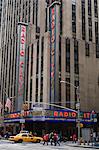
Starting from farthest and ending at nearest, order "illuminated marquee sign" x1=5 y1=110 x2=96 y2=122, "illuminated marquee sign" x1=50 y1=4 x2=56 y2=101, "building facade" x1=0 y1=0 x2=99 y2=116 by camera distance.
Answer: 1. "building facade" x1=0 y1=0 x2=99 y2=116
2. "illuminated marquee sign" x1=50 y1=4 x2=56 y2=101
3. "illuminated marquee sign" x1=5 y1=110 x2=96 y2=122

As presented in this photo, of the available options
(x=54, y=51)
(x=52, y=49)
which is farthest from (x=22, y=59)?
(x=54, y=51)

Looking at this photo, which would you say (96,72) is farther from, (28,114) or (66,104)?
(28,114)

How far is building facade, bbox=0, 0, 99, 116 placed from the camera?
61.5 meters

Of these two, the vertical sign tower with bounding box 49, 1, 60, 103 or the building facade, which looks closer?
the vertical sign tower with bounding box 49, 1, 60, 103

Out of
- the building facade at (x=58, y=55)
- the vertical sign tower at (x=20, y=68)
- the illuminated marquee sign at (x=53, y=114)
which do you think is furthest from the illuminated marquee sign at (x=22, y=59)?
the illuminated marquee sign at (x=53, y=114)

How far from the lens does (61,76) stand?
61.8 m

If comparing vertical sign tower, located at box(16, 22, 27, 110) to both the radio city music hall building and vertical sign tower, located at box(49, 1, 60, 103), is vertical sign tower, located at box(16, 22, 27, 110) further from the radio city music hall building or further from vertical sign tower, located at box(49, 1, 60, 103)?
vertical sign tower, located at box(49, 1, 60, 103)

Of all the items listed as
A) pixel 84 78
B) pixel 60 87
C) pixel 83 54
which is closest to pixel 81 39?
pixel 83 54

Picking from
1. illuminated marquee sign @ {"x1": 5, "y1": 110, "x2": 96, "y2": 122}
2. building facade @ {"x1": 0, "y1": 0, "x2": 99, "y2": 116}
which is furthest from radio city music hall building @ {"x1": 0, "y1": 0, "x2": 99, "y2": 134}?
illuminated marquee sign @ {"x1": 5, "y1": 110, "x2": 96, "y2": 122}

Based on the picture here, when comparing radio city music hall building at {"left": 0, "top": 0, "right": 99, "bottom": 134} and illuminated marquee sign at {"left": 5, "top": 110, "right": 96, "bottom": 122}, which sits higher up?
radio city music hall building at {"left": 0, "top": 0, "right": 99, "bottom": 134}

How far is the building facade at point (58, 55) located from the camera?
61469 mm

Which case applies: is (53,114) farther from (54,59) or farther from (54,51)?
(54,51)

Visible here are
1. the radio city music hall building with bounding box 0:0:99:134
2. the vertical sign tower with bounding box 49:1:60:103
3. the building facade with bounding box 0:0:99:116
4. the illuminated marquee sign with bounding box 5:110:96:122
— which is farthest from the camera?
the building facade with bounding box 0:0:99:116

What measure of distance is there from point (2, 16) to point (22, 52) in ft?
116
